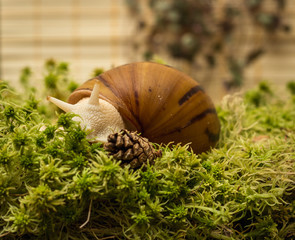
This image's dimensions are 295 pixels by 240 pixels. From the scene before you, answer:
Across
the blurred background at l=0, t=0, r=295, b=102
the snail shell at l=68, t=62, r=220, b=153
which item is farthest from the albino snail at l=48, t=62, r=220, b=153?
the blurred background at l=0, t=0, r=295, b=102

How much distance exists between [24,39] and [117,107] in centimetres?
197

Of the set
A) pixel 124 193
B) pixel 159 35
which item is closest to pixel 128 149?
pixel 124 193

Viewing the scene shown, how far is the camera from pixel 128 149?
0.53 m

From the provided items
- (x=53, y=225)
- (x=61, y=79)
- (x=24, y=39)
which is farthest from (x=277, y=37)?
(x=53, y=225)

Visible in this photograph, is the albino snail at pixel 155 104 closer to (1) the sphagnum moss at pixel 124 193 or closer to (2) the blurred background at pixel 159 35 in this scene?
(1) the sphagnum moss at pixel 124 193

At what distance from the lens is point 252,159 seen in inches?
23.8

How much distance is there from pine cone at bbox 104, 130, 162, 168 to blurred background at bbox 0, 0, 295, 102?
A: 5.94ft

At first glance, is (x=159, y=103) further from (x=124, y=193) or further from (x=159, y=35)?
(x=159, y=35)

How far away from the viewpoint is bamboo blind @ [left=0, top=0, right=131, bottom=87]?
2.35m

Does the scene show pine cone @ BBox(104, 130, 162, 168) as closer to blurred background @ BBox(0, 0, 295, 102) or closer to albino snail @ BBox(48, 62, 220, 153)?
albino snail @ BBox(48, 62, 220, 153)

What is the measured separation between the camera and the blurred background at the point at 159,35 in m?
2.33

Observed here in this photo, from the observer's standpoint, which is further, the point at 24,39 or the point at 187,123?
the point at 24,39

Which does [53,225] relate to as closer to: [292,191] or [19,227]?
[19,227]

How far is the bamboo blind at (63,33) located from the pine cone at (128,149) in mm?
1839
